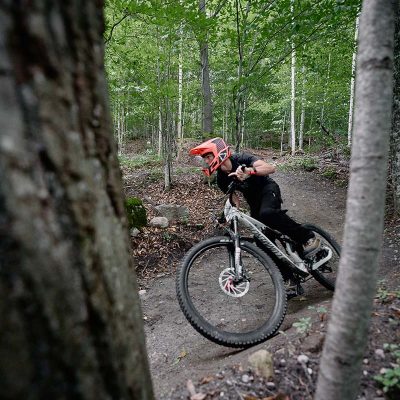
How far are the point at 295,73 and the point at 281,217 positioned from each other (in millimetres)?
21478

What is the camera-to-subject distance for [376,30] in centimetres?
119

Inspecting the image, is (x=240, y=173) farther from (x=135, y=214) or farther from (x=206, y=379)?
(x=135, y=214)

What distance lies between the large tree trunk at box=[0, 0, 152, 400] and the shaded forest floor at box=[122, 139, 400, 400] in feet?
5.04

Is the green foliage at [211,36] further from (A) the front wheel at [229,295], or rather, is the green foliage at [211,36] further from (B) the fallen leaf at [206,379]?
(B) the fallen leaf at [206,379]

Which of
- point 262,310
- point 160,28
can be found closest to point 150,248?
point 262,310

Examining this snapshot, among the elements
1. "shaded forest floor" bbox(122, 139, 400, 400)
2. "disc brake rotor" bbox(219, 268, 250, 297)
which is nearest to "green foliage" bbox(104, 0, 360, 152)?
"shaded forest floor" bbox(122, 139, 400, 400)

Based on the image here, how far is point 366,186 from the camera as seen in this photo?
1223 mm

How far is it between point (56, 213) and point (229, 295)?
3.28m

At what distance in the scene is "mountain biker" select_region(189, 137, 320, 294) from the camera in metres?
3.55

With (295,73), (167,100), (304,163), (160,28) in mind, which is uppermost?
(295,73)

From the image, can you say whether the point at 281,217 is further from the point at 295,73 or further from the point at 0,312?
the point at 295,73

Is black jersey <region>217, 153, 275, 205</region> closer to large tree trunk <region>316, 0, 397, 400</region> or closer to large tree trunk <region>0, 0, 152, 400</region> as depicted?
large tree trunk <region>316, 0, 397, 400</region>

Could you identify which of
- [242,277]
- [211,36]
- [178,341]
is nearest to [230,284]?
[242,277]

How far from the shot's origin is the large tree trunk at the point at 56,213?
23.0 inches
